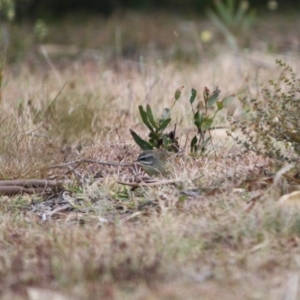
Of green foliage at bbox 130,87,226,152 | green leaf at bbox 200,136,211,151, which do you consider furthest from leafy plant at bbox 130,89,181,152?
green leaf at bbox 200,136,211,151

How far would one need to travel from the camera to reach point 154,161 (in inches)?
137

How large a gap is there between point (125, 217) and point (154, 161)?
596mm

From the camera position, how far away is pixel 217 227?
8.54 ft

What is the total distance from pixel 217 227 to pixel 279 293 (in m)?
0.51

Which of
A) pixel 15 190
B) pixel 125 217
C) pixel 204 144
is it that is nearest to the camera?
pixel 125 217

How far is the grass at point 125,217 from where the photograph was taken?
7.27 ft

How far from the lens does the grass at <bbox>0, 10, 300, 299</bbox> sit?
222 centimetres

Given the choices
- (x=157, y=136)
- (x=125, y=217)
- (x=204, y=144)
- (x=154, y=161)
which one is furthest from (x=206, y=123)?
(x=125, y=217)

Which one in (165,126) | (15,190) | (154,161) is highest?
(165,126)

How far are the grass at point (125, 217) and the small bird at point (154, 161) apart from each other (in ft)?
0.24

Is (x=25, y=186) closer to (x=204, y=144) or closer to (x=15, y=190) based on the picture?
(x=15, y=190)

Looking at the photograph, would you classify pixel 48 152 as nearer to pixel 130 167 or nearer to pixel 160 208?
pixel 130 167

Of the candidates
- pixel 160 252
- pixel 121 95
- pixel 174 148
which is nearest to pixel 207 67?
pixel 121 95

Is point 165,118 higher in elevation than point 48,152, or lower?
higher
